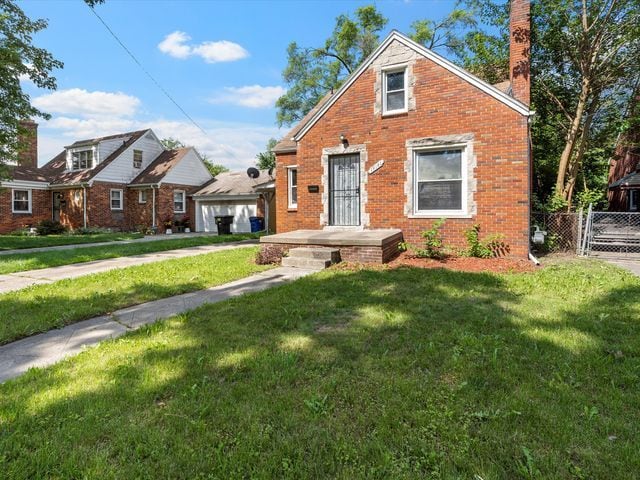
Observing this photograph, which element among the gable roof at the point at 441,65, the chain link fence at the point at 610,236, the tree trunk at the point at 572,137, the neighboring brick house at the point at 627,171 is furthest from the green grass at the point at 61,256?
the neighboring brick house at the point at 627,171

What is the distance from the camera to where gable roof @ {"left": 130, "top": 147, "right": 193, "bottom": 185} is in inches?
933

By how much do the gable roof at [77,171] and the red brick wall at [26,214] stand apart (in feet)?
3.94

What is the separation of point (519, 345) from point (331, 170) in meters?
8.40

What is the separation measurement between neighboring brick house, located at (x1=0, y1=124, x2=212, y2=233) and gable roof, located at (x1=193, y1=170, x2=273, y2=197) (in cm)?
120

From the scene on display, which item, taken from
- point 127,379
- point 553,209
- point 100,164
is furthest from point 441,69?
point 100,164

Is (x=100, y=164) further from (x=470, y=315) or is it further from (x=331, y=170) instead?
(x=470, y=315)

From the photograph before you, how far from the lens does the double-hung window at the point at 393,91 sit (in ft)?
33.6

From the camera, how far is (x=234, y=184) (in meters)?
24.3

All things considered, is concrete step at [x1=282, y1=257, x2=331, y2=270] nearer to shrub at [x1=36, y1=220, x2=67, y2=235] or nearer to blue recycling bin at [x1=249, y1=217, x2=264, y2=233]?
blue recycling bin at [x1=249, y1=217, x2=264, y2=233]

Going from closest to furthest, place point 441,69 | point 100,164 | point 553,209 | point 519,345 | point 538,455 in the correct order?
point 538,455 → point 519,345 → point 441,69 → point 553,209 → point 100,164

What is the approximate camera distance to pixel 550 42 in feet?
46.5

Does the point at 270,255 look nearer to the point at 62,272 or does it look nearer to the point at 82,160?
the point at 62,272

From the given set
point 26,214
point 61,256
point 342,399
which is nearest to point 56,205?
point 26,214

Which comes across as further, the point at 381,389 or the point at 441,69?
the point at 441,69
